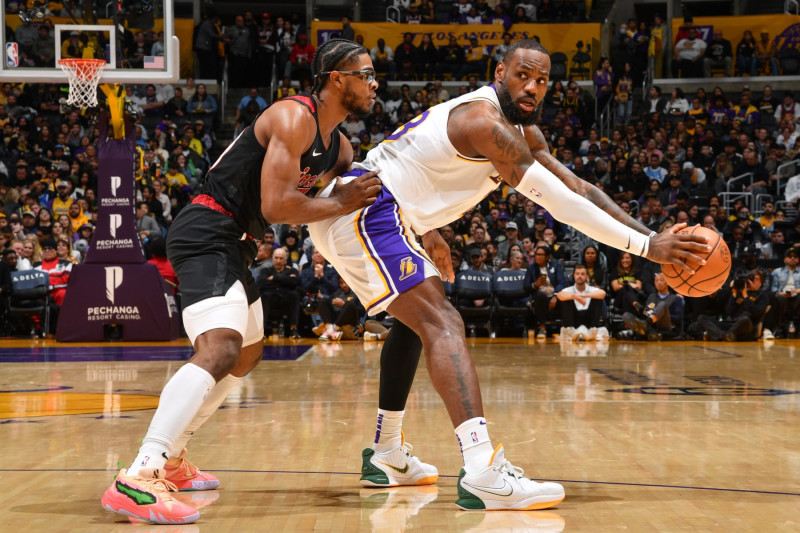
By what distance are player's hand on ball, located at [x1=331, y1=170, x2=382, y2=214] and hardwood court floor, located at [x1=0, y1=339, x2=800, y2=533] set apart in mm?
1248

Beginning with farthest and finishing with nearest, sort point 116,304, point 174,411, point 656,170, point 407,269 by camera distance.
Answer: point 656,170 → point 116,304 → point 407,269 → point 174,411

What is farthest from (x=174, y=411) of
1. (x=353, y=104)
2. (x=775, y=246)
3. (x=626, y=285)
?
(x=775, y=246)

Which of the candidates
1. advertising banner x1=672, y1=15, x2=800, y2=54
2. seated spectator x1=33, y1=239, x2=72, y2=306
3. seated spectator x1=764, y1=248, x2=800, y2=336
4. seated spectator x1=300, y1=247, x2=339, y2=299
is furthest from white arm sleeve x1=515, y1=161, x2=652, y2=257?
advertising banner x1=672, y1=15, x2=800, y2=54

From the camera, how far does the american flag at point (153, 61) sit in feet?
36.8

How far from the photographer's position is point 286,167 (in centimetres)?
385

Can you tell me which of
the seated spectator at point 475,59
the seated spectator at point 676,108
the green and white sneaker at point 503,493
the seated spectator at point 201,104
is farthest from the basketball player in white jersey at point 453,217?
the seated spectator at point 475,59

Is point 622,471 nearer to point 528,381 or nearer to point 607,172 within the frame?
point 528,381

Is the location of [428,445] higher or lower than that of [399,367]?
lower

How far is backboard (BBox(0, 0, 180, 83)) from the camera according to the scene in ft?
35.6

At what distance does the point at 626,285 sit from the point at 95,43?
25.9 feet

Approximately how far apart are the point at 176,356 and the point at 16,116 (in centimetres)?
1091

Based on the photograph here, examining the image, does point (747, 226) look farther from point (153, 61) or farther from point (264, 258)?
point (153, 61)

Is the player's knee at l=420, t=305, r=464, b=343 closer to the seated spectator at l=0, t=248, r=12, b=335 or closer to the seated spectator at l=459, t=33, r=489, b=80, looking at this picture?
the seated spectator at l=0, t=248, r=12, b=335

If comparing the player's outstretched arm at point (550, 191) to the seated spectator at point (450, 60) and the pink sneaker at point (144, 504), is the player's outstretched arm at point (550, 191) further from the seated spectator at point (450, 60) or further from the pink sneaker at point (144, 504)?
the seated spectator at point (450, 60)
